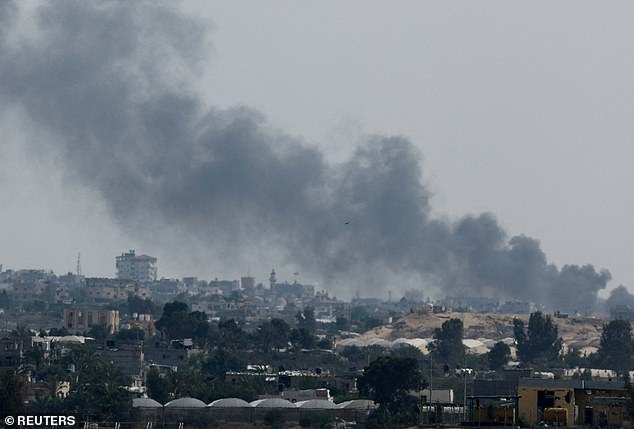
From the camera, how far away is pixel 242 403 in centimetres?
10419

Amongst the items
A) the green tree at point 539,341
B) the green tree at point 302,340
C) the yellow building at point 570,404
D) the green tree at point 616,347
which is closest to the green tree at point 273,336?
the green tree at point 302,340

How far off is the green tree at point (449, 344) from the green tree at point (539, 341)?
204 inches

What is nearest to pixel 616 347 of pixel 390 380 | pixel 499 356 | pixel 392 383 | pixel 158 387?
pixel 499 356

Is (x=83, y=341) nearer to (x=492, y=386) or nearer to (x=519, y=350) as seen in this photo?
(x=519, y=350)

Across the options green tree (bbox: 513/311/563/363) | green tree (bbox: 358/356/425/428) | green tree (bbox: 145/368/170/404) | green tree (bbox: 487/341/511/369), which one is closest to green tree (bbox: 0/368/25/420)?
green tree (bbox: 358/356/425/428)

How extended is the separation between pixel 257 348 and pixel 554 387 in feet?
325

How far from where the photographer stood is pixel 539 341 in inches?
6644

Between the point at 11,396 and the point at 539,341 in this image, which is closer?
the point at 11,396

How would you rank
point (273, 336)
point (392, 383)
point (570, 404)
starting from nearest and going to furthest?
point (570, 404)
point (392, 383)
point (273, 336)

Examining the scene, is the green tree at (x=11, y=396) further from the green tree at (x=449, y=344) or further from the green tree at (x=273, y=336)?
the green tree at (x=273, y=336)

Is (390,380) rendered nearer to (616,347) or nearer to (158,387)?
(158,387)

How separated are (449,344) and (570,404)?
356 ft

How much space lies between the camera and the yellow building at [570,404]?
63719 millimetres

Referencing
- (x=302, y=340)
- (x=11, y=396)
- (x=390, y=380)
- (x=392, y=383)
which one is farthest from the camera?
(x=302, y=340)
